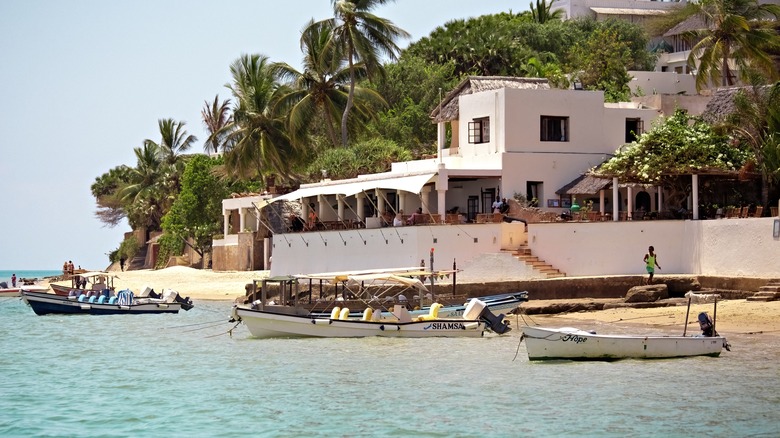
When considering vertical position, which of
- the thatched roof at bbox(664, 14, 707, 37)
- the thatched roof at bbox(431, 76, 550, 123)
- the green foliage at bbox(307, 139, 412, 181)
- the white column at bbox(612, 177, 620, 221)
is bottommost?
the white column at bbox(612, 177, 620, 221)

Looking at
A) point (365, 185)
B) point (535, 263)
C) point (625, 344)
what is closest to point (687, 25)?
point (365, 185)

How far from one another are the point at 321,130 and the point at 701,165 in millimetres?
41566

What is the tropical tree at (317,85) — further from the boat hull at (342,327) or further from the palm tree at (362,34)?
the boat hull at (342,327)

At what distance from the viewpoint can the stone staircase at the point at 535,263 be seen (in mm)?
45094

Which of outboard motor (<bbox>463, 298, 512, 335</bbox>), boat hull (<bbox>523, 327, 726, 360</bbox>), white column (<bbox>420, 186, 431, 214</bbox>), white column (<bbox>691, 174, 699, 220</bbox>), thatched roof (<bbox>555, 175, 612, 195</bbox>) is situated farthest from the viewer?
white column (<bbox>420, 186, 431, 214</bbox>)

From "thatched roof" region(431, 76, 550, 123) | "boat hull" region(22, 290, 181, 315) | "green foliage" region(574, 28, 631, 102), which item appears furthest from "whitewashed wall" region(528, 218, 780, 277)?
"green foliage" region(574, 28, 631, 102)

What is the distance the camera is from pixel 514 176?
1983 inches

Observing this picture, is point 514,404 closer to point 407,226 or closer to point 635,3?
point 407,226

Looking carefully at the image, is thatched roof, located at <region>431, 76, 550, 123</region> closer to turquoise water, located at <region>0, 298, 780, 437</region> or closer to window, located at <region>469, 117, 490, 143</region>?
window, located at <region>469, 117, 490, 143</region>

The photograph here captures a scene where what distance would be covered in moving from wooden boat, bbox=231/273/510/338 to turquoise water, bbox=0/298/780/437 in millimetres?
354

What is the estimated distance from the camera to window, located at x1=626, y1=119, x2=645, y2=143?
174 feet

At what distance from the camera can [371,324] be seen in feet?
117

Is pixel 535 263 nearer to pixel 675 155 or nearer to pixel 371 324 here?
pixel 675 155

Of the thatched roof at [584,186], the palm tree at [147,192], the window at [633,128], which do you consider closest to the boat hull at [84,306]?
the thatched roof at [584,186]
